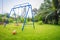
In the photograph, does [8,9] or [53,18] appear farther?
[8,9]

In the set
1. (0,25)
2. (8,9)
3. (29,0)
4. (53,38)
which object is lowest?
(53,38)

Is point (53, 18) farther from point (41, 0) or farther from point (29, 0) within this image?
point (29, 0)

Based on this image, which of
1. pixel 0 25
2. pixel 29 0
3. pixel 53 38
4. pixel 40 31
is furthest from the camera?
pixel 0 25

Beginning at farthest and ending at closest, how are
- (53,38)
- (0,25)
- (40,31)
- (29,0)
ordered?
(0,25) → (29,0) → (40,31) → (53,38)

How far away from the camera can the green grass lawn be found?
247 centimetres

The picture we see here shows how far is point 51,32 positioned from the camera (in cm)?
249

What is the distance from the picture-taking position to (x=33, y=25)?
2709 mm

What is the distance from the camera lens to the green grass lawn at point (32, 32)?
2.47 m

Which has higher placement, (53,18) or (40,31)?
(53,18)

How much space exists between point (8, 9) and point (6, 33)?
0.56 metres

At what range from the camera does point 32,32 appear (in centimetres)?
264

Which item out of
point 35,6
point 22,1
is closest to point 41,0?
point 35,6

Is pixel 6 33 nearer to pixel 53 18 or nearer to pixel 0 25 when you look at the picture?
pixel 0 25

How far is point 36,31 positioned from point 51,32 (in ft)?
1.02
